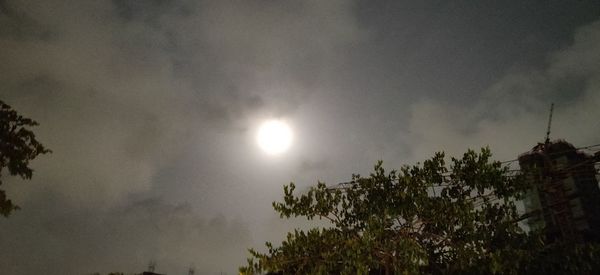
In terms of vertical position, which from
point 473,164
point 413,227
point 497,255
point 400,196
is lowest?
point 497,255

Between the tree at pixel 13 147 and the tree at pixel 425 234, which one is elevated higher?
the tree at pixel 13 147

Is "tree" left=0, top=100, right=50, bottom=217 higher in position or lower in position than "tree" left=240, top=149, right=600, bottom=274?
higher

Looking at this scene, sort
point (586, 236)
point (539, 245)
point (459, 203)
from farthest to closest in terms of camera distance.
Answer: point (586, 236) → point (459, 203) → point (539, 245)

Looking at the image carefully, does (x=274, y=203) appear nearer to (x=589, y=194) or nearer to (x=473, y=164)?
(x=473, y=164)

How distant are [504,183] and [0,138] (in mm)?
21804

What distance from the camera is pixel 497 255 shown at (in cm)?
1102

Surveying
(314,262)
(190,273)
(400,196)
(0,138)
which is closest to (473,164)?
(400,196)

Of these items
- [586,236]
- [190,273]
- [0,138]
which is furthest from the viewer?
[190,273]

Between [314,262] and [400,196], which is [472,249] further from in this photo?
[314,262]

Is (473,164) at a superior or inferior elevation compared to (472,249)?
superior

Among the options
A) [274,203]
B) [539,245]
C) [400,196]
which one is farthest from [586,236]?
[274,203]

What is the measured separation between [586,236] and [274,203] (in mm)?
46758

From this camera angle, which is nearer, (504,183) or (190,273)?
(504,183)

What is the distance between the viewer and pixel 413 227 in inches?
532
